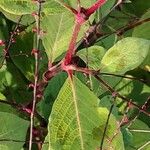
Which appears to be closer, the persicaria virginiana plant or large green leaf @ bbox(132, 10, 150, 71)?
the persicaria virginiana plant

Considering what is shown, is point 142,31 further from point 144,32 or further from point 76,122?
point 76,122

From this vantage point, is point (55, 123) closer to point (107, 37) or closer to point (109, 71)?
point (109, 71)

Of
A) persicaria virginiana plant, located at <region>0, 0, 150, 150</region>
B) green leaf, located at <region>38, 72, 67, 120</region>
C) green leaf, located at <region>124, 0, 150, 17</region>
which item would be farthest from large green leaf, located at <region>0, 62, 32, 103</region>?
green leaf, located at <region>124, 0, 150, 17</region>

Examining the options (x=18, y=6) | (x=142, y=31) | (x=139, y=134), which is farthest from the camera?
(x=142, y=31)

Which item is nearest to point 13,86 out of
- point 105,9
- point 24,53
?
point 24,53

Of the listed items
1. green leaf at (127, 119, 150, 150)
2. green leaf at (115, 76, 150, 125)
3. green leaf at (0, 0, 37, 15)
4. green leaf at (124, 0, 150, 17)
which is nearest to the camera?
green leaf at (0, 0, 37, 15)

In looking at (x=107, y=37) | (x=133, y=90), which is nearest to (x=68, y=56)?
(x=107, y=37)

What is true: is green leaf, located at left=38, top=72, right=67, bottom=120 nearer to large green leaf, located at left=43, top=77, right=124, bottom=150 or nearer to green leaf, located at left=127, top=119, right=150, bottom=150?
large green leaf, located at left=43, top=77, right=124, bottom=150
